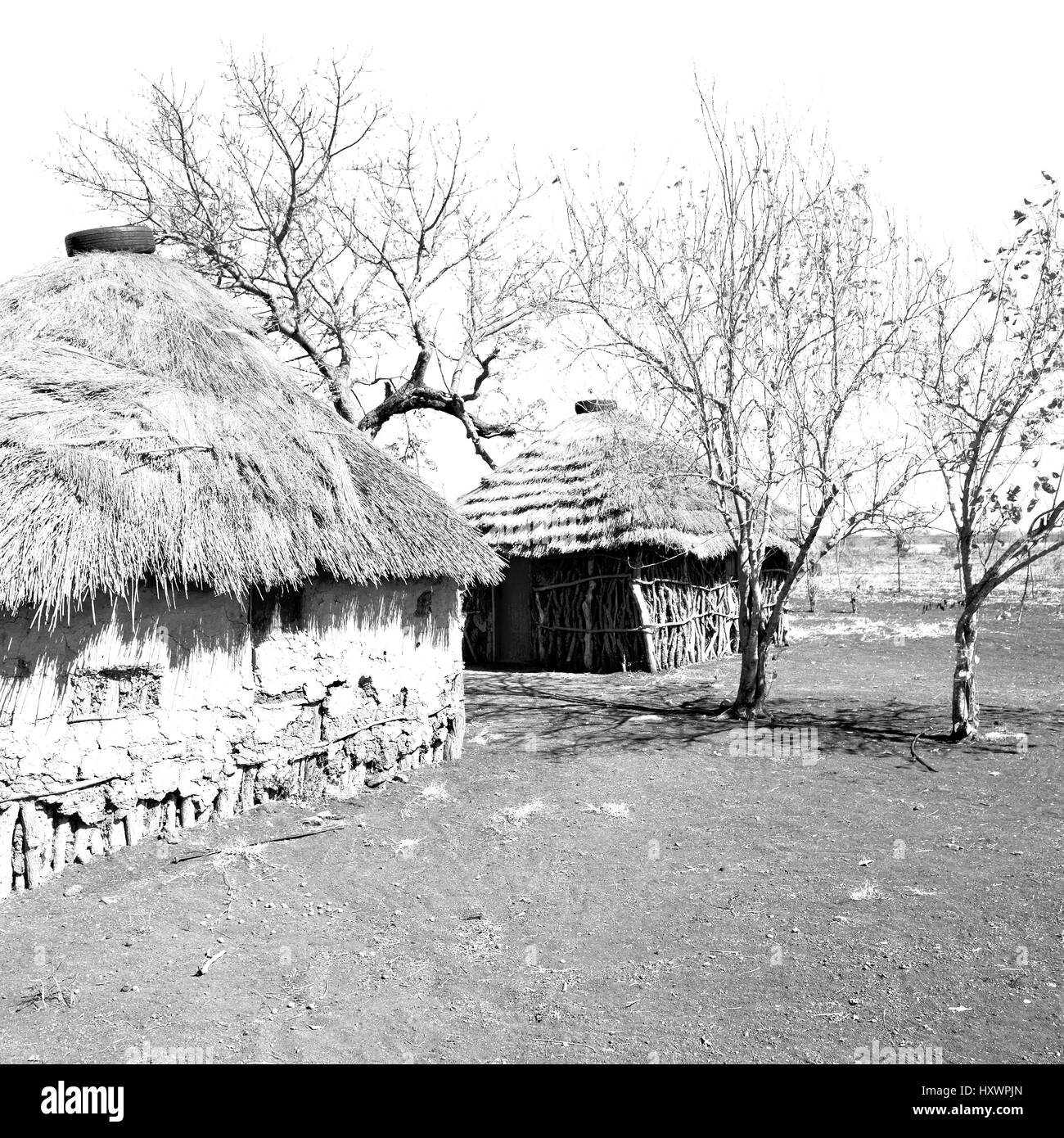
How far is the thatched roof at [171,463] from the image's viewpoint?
6023 millimetres

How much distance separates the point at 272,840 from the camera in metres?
6.57

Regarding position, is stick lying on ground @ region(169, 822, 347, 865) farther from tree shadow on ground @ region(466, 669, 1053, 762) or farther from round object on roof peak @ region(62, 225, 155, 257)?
round object on roof peak @ region(62, 225, 155, 257)

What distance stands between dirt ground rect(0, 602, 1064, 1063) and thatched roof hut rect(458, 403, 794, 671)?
17.2 feet

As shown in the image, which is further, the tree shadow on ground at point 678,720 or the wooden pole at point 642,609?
the wooden pole at point 642,609

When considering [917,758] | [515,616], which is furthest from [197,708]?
[515,616]

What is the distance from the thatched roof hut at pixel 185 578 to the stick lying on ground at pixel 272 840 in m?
0.44

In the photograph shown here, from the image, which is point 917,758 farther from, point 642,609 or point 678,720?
point 642,609

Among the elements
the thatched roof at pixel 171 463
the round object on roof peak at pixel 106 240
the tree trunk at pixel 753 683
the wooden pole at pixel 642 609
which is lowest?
the tree trunk at pixel 753 683

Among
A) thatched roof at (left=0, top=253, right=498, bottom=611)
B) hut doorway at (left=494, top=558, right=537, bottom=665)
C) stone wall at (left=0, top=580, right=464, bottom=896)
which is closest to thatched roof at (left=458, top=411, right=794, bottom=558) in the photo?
hut doorway at (left=494, top=558, right=537, bottom=665)

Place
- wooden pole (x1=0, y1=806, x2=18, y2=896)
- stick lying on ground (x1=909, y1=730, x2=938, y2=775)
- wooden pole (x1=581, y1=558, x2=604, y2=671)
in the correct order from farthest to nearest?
wooden pole (x1=581, y1=558, x2=604, y2=671) < stick lying on ground (x1=909, y1=730, x2=938, y2=775) < wooden pole (x1=0, y1=806, x2=18, y2=896)

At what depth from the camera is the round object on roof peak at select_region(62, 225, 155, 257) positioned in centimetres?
966

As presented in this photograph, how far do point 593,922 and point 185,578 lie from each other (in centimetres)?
332

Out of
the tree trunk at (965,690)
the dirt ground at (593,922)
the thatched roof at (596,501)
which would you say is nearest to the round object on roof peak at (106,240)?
the thatched roof at (596,501)

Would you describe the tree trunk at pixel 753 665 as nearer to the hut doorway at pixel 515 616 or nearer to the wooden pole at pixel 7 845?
the hut doorway at pixel 515 616
